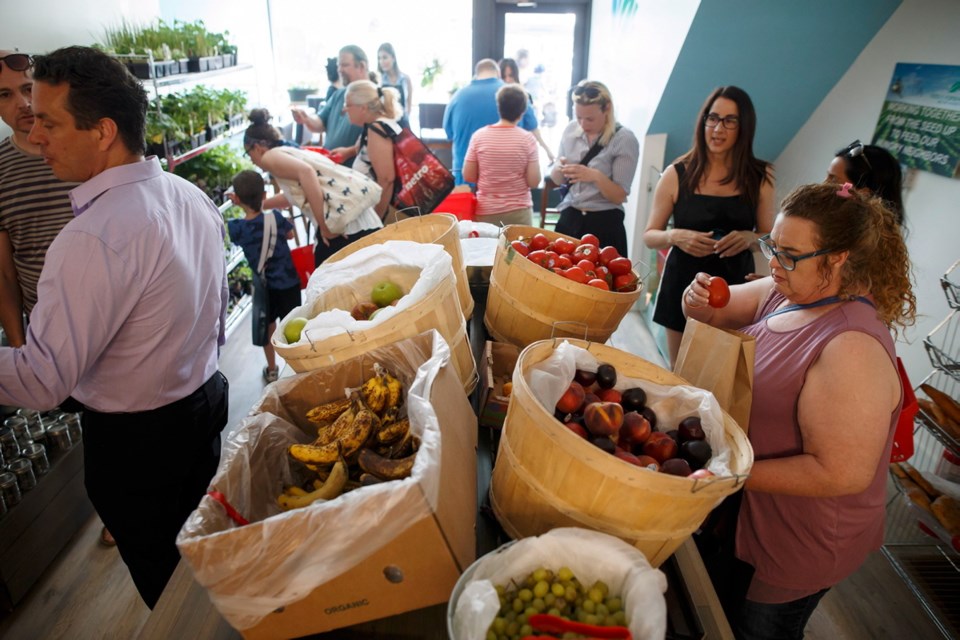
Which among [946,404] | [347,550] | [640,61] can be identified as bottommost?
[946,404]

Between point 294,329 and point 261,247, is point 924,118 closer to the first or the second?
point 294,329

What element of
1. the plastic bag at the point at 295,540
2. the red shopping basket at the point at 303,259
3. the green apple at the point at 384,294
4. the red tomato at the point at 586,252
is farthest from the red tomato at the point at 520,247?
the red shopping basket at the point at 303,259

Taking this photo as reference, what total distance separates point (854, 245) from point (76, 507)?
3.24 meters

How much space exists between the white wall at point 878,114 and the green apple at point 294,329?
8.38 feet

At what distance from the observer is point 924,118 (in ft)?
9.69

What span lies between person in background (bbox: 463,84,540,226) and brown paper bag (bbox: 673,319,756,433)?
2.65 meters

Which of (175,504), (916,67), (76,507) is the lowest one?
(76,507)

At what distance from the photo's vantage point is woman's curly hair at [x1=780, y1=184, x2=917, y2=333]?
138 centimetres

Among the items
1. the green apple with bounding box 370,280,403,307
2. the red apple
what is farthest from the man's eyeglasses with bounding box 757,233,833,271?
the green apple with bounding box 370,280,403,307

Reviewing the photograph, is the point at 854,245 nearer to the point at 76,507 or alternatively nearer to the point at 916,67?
the point at 916,67

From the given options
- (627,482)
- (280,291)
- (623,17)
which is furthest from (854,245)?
(623,17)

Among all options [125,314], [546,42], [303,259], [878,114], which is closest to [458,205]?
[303,259]

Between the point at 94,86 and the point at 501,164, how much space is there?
2.72 metres

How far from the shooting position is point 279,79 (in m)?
8.42
